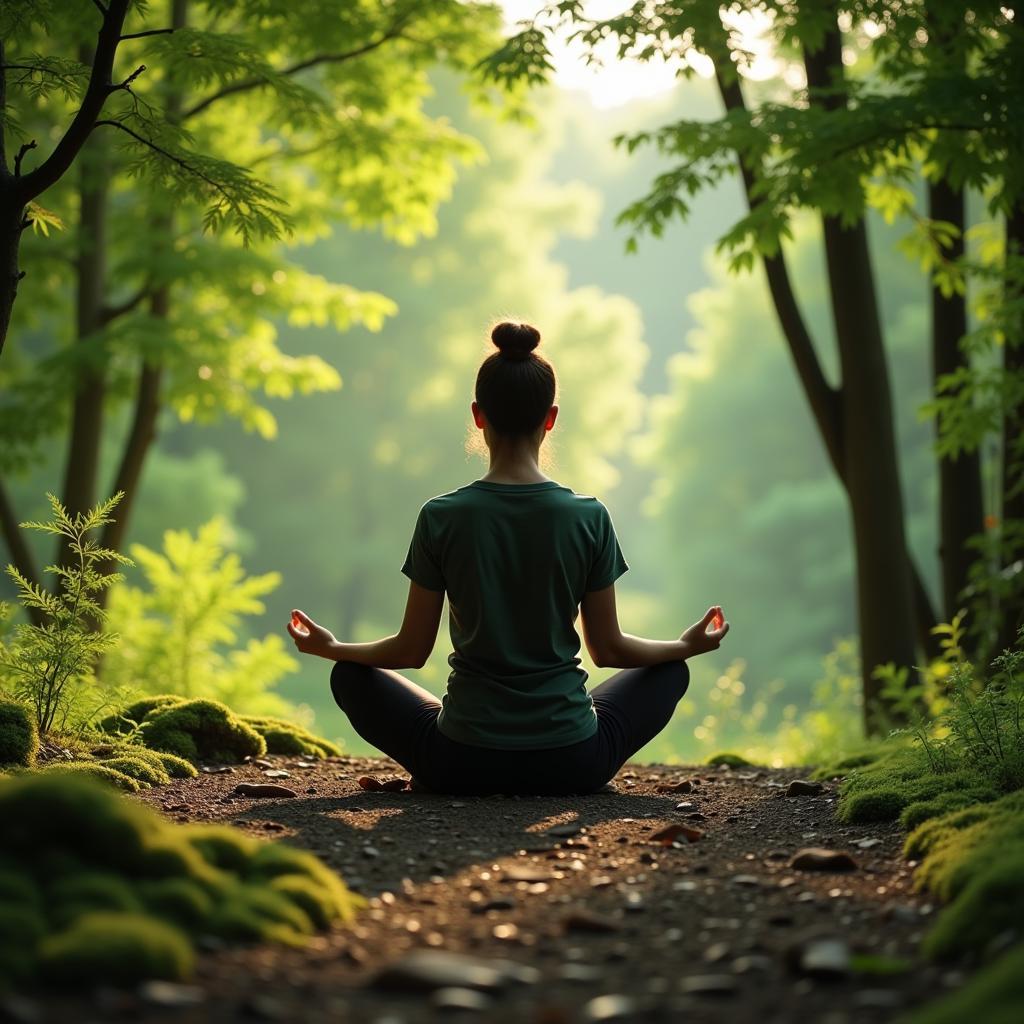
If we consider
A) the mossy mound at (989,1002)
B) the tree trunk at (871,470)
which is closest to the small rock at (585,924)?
the mossy mound at (989,1002)

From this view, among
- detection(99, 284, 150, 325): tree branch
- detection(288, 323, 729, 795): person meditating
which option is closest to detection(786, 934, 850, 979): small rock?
detection(288, 323, 729, 795): person meditating

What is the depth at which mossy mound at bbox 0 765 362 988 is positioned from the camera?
81.3 inches

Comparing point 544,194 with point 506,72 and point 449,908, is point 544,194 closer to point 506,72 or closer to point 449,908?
point 506,72

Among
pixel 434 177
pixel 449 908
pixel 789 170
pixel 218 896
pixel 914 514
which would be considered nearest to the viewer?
pixel 218 896

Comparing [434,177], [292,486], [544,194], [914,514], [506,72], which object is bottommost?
[506,72]

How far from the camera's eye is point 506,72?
20.1 feet

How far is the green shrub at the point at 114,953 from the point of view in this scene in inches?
79.9

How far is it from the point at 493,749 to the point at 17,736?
1727mm

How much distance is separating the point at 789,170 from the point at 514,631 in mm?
3127

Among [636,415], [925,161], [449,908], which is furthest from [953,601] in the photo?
[636,415]

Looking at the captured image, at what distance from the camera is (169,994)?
2.00 m

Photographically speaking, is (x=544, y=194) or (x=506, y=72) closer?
(x=506, y=72)

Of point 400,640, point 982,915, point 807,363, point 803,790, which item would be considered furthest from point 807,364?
point 982,915

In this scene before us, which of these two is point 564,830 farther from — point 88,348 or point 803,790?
point 88,348
